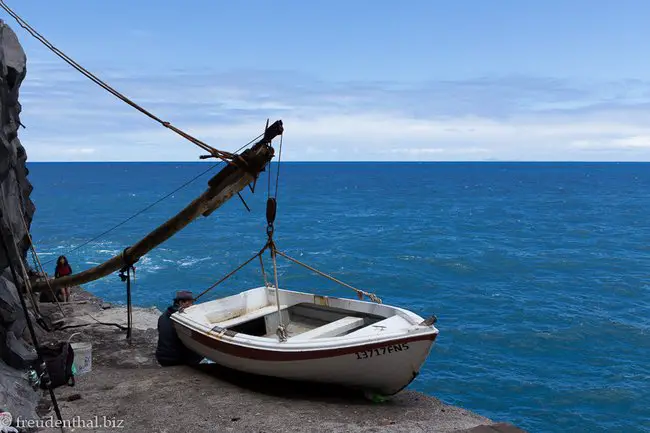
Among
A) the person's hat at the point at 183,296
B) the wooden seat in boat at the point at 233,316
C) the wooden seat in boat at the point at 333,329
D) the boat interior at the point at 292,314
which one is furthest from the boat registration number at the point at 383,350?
the person's hat at the point at 183,296

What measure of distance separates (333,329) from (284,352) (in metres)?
1.49

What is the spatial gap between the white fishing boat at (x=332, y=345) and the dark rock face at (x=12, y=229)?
3.25 meters

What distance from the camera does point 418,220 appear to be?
69.9m

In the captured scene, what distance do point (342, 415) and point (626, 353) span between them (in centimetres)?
1643

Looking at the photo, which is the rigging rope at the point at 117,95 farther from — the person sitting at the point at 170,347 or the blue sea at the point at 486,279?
the blue sea at the point at 486,279

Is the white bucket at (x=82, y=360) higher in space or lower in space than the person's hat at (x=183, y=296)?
lower

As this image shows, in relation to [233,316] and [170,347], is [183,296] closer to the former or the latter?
[170,347]

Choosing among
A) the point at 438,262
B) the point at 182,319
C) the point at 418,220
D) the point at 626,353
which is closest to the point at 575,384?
the point at 626,353

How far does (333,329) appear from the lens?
1131cm

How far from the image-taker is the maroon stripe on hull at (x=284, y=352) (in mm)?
9596

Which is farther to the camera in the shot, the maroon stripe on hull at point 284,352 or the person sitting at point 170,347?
the person sitting at point 170,347

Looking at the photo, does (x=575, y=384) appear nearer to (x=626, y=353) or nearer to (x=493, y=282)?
(x=626, y=353)

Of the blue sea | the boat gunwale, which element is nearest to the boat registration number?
the boat gunwale

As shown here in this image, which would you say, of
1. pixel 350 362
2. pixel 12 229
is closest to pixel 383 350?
pixel 350 362
